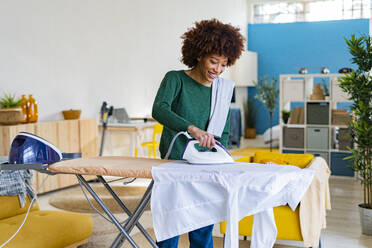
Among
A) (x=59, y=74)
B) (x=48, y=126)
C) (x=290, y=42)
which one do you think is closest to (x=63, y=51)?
(x=59, y=74)

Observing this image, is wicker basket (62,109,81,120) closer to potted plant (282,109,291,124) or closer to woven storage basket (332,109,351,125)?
potted plant (282,109,291,124)

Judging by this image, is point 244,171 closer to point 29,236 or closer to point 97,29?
point 29,236

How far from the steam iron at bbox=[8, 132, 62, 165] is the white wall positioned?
3175mm

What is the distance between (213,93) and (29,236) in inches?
58.1

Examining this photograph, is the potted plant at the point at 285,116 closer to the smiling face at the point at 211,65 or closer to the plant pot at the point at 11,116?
the plant pot at the point at 11,116

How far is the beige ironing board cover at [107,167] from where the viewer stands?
192 centimetres

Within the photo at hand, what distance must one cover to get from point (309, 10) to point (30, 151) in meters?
9.97

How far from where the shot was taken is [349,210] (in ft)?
15.3

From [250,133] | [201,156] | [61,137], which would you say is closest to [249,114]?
[250,133]

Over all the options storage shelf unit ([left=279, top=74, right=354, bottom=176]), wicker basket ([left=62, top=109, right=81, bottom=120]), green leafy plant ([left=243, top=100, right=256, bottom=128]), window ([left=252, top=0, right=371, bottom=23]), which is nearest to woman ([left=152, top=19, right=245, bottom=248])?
wicker basket ([left=62, top=109, right=81, bottom=120])

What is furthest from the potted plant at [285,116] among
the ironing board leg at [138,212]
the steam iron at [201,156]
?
the ironing board leg at [138,212]

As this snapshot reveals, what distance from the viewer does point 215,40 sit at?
2.21 metres

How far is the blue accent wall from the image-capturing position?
1050 centimetres

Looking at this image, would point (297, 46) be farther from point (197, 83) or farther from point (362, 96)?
point (197, 83)
